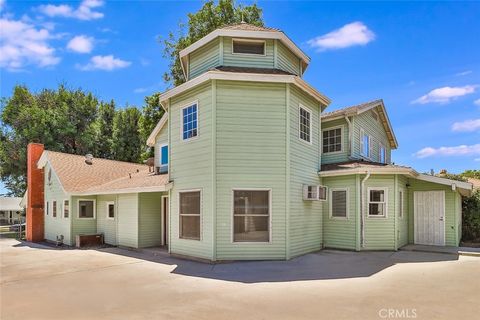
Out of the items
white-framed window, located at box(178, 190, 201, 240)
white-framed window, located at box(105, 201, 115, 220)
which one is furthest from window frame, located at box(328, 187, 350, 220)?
white-framed window, located at box(105, 201, 115, 220)

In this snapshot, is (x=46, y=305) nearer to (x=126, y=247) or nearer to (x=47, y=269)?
(x=47, y=269)

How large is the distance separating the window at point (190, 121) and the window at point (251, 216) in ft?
8.09

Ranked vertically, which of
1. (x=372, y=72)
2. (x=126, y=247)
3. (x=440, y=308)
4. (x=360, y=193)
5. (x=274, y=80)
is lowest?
(x=126, y=247)

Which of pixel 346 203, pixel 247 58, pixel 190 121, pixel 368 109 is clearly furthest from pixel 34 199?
pixel 368 109

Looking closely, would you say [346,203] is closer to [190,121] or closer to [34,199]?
[190,121]

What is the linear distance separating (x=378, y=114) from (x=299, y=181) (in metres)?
8.69

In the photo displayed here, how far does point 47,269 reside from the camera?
9.89 meters

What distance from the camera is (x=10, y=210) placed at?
40.9 metres

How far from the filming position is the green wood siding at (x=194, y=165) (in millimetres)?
9961

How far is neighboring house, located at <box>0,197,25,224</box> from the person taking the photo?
39350 mm

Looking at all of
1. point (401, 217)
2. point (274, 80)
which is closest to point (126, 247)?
point (274, 80)

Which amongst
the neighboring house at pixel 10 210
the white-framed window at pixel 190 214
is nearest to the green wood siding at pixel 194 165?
the white-framed window at pixel 190 214

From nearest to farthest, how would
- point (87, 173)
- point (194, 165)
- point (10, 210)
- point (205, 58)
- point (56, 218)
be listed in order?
1. point (194, 165)
2. point (205, 58)
3. point (56, 218)
4. point (87, 173)
5. point (10, 210)

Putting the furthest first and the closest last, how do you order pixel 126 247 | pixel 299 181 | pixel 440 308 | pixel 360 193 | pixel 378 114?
1. pixel 378 114
2. pixel 126 247
3. pixel 360 193
4. pixel 299 181
5. pixel 440 308
